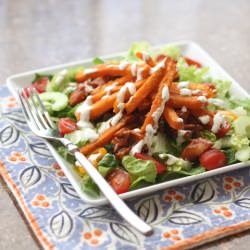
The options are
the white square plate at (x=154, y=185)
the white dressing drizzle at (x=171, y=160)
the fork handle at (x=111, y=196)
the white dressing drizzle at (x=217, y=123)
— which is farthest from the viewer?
the white dressing drizzle at (x=217, y=123)

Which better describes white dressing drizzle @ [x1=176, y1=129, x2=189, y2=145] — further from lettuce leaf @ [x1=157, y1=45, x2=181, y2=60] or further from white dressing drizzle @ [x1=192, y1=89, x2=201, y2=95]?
lettuce leaf @ [x1=157, y1=45, x2=181, y2=60]

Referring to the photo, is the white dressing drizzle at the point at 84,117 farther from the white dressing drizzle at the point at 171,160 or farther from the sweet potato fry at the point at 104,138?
the white dressing drizzle at the point at 171,160

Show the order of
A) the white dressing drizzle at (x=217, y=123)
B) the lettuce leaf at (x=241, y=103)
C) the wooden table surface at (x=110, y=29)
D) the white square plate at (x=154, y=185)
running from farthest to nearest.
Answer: the wooden table surface at (x=110, y=29), the lettuce leaf at (x=241, y=103), the white dressing drizzle at (x=217, y=123), the white square plate at (x=154, y=185)

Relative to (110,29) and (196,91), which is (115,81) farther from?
(110,29)

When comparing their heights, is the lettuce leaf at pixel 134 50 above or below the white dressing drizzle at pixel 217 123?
above

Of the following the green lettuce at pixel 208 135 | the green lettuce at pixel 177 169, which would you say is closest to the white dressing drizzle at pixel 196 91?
the green lettuce at pixel 208 135

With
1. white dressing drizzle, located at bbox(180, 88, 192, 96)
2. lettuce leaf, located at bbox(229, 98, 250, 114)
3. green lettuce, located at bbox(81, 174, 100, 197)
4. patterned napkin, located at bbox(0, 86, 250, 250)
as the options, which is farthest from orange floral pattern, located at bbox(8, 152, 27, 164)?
lettuce leaf, located at bbox(229, 98, 250, 114)

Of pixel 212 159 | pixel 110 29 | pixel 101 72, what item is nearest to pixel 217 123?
pixel 212 159

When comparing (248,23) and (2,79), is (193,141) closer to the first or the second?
(2,79)
